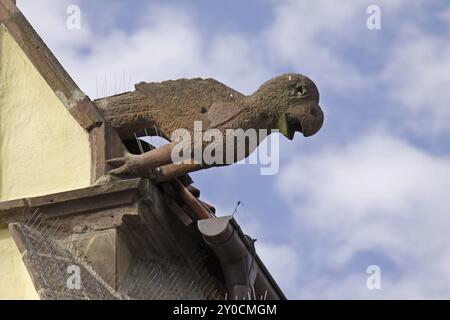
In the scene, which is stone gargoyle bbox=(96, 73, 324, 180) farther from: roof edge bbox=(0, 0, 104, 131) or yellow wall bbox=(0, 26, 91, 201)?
yellow wall bbox=(0, 26, 91, 201)

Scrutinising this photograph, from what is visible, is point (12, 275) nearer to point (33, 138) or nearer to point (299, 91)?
point (33, 138)

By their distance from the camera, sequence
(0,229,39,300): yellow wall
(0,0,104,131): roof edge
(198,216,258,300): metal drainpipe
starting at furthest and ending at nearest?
1. (0,0,104,131): roof edge
2. (198,216,258,300): metal drainpipe
3. (0,229,39,300): yellow wall

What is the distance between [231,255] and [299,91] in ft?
4.62

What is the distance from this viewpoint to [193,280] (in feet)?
56.1

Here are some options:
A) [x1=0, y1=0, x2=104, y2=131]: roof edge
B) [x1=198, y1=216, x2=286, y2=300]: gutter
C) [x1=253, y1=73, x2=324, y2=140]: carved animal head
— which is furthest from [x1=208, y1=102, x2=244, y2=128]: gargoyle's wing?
[x1=0, y1=0, x2=104, y2=131]: roof edge

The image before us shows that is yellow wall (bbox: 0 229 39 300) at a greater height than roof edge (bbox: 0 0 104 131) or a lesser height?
lesser

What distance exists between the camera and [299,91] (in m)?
16.4

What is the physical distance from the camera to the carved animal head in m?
16.3

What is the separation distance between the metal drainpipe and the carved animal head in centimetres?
82
